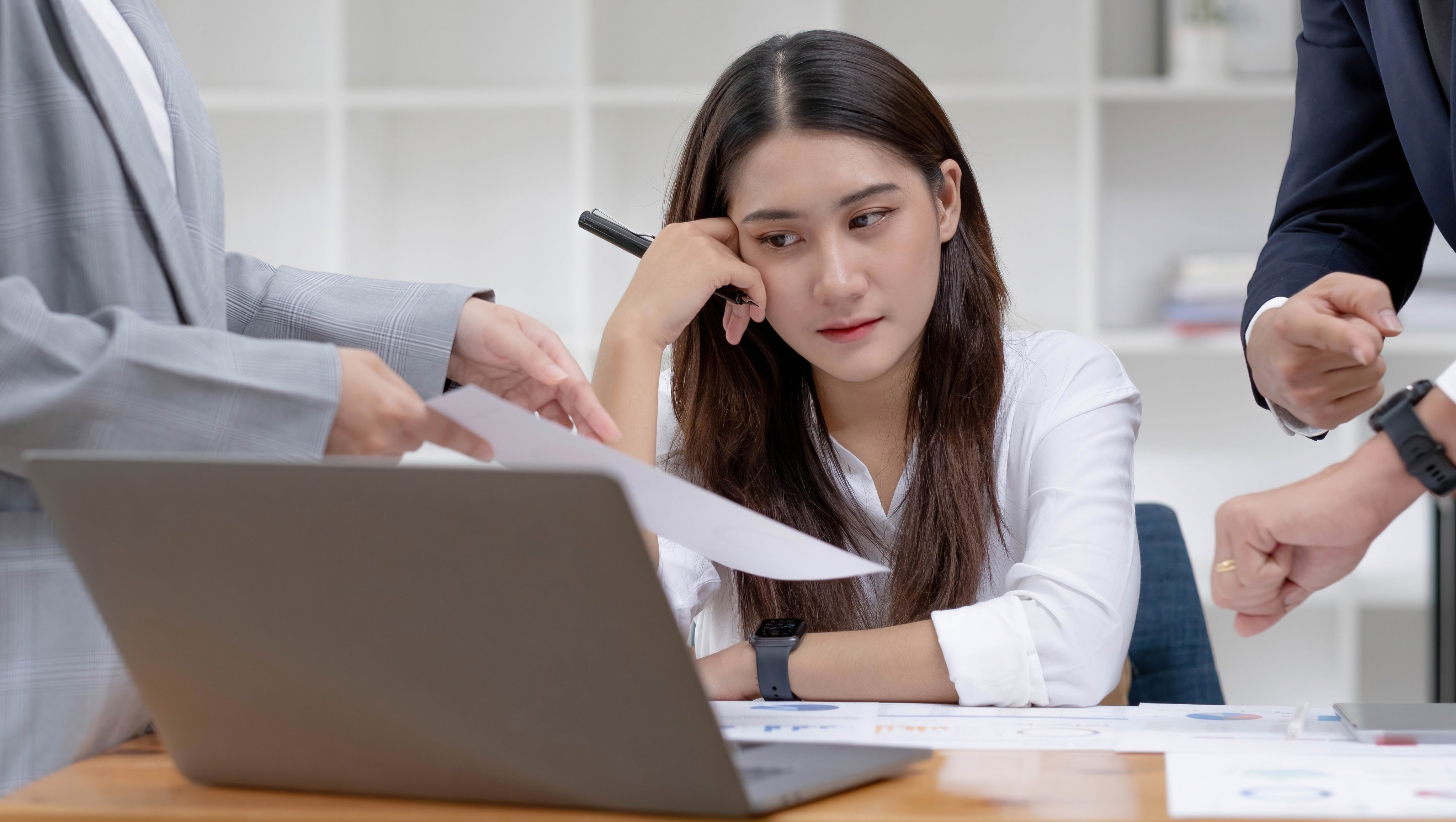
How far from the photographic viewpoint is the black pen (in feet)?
4.58

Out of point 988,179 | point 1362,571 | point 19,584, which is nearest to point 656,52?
point 988,179

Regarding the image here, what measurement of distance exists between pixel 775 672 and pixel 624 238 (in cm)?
61

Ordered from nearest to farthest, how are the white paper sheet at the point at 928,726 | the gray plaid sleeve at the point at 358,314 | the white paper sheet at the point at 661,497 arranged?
the white paper sheet at the point at 661,497, the white paper sheet at the point at 928,726, the gray plaid sleeve at the point at 358,314

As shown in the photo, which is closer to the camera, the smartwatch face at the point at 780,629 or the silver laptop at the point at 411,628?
the silver laptop at the point at 411,628

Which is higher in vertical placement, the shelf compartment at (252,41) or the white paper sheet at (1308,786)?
the shelf compartment at (252,41)

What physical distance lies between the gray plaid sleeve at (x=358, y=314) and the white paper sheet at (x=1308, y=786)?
63 centimetres

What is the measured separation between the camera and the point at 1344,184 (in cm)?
121

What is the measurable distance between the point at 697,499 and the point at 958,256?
1.00 m

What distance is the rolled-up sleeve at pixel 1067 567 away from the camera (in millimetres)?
1006

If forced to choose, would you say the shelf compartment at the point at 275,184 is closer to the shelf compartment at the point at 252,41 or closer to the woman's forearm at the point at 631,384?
the shelf compartment at the point at 252,41

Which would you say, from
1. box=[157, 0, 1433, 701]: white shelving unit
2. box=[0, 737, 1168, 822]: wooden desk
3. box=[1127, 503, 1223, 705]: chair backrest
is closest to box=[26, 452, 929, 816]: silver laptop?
→ box=[0, 737, 1168, 822]: wooden desk

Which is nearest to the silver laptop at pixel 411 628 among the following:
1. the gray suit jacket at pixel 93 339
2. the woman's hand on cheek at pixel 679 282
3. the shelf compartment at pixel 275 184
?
the gray suit jacket at pixel 93 339

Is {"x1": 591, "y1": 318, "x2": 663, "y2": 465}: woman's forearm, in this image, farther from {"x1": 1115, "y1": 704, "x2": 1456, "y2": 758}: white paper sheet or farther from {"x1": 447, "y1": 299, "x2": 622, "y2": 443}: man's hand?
{"x1": 1115, "y1": 704, "x2": 1456, "y2": 758}: white paper sheet

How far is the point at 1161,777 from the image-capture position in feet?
1.96
